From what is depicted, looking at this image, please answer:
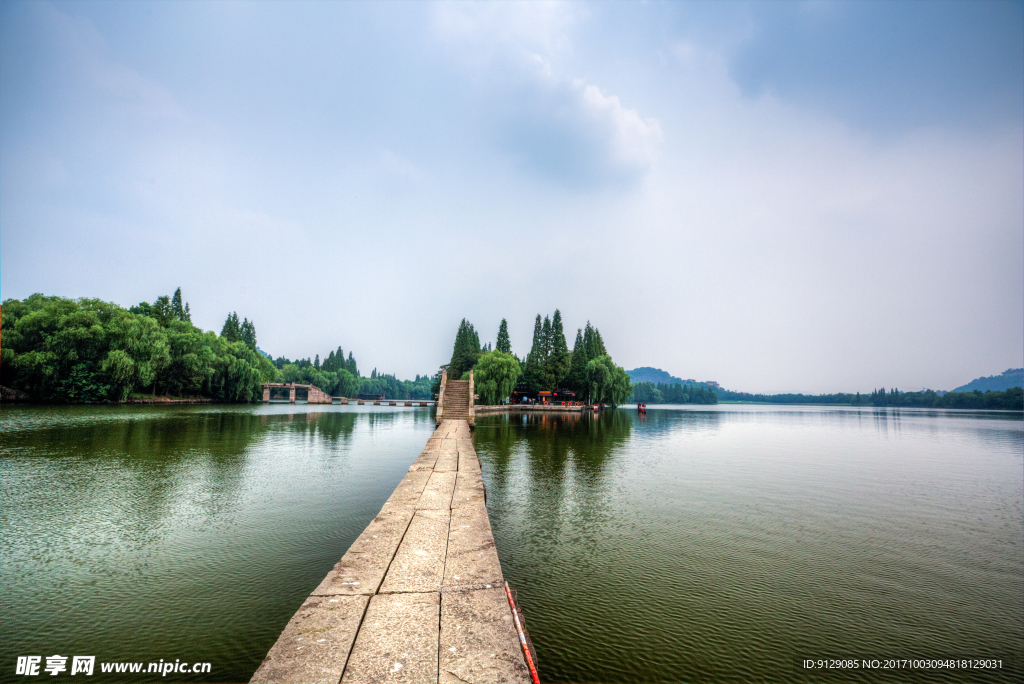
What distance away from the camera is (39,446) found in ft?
40.8

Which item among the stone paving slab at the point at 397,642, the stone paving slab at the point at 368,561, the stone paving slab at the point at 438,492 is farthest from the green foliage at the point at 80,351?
the stone paving slab at the point at 397,642

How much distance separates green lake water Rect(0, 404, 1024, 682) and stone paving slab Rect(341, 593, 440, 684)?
1.03 metres

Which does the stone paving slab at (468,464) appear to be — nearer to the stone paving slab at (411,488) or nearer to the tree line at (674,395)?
the stone paving slab at (411,488)

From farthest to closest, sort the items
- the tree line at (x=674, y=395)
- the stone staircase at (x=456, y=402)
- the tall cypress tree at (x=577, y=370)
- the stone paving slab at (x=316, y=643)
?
the tree line at (x=674, y=395)
the tall cypress tree at (x=577, y=370)
the stone staircase at (x=456, y=402)
the stone paving slab at (x=316, y=643)

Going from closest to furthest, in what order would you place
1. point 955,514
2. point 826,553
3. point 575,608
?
point 575,608
point 826,553
point 955,514

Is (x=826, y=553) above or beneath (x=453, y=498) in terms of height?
beneath

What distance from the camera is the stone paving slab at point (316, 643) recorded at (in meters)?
2.19

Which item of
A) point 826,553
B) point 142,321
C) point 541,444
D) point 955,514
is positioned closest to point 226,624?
point 826,553

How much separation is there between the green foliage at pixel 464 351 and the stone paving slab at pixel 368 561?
60.7 meters

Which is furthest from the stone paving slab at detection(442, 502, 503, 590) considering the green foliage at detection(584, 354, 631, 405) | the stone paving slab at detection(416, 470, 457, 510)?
the green foliage at detection(584, 354, 631, 405)

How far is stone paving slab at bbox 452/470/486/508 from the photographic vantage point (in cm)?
603

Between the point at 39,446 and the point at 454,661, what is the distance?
16.8 meters

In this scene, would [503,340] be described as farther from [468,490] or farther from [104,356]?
[468,490]

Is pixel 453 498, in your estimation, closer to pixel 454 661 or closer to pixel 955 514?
pixel 454 661
